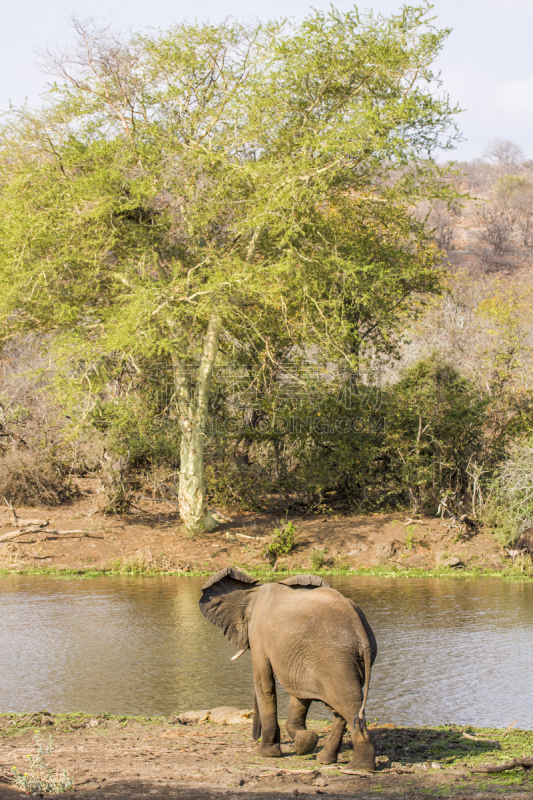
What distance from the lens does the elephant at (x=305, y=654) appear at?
585 centimetres

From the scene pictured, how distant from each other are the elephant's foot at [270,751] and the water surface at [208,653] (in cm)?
147

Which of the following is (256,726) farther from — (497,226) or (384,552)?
(497,226)

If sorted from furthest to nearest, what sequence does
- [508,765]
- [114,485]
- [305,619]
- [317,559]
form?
[114,485] → [317,559] → [305,619] → [508,765]

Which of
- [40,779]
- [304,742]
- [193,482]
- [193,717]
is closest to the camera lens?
[40,779]

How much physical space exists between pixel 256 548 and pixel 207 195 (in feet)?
27.4

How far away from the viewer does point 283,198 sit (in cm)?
1731

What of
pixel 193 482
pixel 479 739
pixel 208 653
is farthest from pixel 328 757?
pixel 193 482

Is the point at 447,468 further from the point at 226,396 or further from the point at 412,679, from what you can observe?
the point at 412,679

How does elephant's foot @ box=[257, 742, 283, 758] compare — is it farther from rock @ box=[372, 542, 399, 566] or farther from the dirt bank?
rock @ box=[372, 542, 399, 566]

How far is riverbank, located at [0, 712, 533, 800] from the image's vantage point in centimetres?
497

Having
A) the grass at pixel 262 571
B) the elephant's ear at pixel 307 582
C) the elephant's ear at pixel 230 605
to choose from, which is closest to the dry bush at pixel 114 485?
the grass at pixel 262 571

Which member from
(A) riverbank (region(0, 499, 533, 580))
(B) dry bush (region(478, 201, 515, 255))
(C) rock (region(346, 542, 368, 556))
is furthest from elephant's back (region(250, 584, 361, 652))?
(B) dry bush (region(478, 201, 515, 255))

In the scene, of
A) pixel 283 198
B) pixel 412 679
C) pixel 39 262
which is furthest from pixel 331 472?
pixel 412 679

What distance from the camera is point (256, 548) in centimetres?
1809
